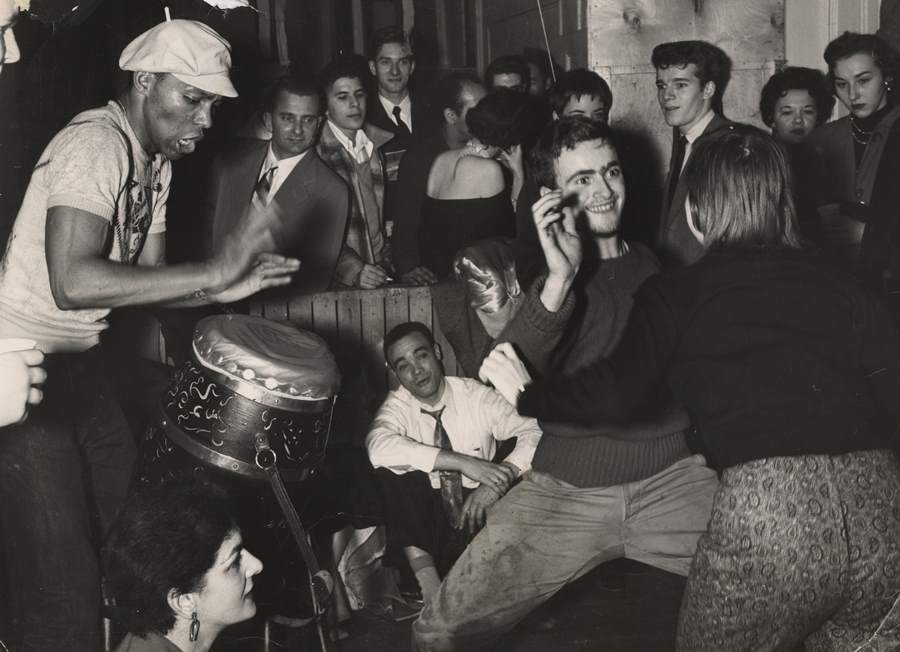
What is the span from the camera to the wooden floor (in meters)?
3.55

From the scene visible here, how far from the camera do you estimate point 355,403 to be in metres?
4.39

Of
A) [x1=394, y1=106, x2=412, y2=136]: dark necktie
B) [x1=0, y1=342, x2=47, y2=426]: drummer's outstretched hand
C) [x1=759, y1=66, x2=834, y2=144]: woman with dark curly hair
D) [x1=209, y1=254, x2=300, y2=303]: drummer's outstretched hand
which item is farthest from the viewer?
[x1=394, y1=106, x2=412, y2=136]: dark necktie

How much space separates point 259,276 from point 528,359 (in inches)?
27.9

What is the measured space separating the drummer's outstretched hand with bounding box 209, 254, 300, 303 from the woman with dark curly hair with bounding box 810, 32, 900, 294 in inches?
92.4

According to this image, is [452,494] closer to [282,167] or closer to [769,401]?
[282,167]

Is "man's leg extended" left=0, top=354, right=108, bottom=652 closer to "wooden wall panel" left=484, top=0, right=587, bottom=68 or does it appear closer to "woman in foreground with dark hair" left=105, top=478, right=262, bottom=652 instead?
"woman in foreground with dark hair" left=105, top=478, right=262, bottom=652

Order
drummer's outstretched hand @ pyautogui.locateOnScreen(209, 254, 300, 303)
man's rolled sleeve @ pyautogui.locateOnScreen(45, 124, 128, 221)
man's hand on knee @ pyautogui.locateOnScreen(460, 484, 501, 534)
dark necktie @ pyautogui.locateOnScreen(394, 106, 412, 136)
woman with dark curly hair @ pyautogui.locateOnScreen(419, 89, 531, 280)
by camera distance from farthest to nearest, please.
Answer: dark necktie @ pyautogui.locateOnScreen(394, 106, 412, 136)
woman with dark curly hair @ pyautogui.locateOnScreen(419, 89, 531, 280)
man's hand on knee @ pyautogui.locateOnScreen(460, 484, 501, 534)
drummer's outstretched hand @ pyautogui.locateOnScreen(209, 254, 300, 303)
man's rolled sleeve @ pyautogui.locateOnScreen(45, 124, 128, 221)

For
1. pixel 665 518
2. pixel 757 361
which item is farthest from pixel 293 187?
pixel 757 361

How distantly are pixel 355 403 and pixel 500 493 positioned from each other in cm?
87

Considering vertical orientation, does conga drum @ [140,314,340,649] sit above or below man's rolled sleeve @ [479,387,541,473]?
above

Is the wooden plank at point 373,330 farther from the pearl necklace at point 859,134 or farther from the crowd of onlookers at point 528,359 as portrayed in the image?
the pearl necklace at point 859,134

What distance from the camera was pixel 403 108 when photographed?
5.07m

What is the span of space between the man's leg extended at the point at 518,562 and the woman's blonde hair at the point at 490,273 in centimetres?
101

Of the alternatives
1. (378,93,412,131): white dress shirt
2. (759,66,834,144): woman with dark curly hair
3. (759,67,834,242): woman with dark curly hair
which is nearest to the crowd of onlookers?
(759,67,834,242): woman with dark curly hair
